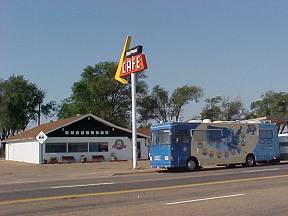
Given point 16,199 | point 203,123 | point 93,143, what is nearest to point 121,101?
point 93,143

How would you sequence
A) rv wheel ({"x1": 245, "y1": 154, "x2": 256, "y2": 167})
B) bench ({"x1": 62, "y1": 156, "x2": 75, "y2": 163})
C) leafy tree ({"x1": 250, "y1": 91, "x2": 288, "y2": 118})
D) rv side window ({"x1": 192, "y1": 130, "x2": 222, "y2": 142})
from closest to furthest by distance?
rv side window ({"x1": 192, "y1": 130, "x2": 222, "y2": 142})
rv wheel ({"x1": 245, "y1": 154, "x2": 256, "y2": 167})
bench ({"x1": 62, "y1": 156, "x2": 75, "y2": 163})
leafy tree ({"x1": 250, "y1": 91, "x2": 288, "y2": 118})

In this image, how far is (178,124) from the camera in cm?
3044

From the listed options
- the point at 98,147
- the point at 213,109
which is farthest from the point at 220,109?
the point at 98,147

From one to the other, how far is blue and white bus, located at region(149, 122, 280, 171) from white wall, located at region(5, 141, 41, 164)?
20295mm

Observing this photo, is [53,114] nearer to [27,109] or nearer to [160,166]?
[27,109]

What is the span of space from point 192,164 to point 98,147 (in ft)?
73.3

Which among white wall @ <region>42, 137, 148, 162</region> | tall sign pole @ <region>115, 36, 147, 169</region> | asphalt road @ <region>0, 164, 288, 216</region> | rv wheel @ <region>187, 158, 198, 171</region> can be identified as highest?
tall sign pole @ <region>115, 36, 147, 169</region>

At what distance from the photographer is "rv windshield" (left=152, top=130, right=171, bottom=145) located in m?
30.5

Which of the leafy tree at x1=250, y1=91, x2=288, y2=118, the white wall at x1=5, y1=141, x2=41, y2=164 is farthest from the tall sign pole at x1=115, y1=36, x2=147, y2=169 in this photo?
the leafy tree at x1=250, y1=91, x2=288, y2=118

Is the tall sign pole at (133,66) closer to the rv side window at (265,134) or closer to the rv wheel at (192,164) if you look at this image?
the rv wheel at (192,164)

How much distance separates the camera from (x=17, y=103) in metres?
90.9

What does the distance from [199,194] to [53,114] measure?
89819 mm

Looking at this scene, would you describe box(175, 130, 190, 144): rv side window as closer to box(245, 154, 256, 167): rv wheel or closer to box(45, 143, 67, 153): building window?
box(245, 154, 256, 167): rv wheel

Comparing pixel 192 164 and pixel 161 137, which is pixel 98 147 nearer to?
pixel 161 137
